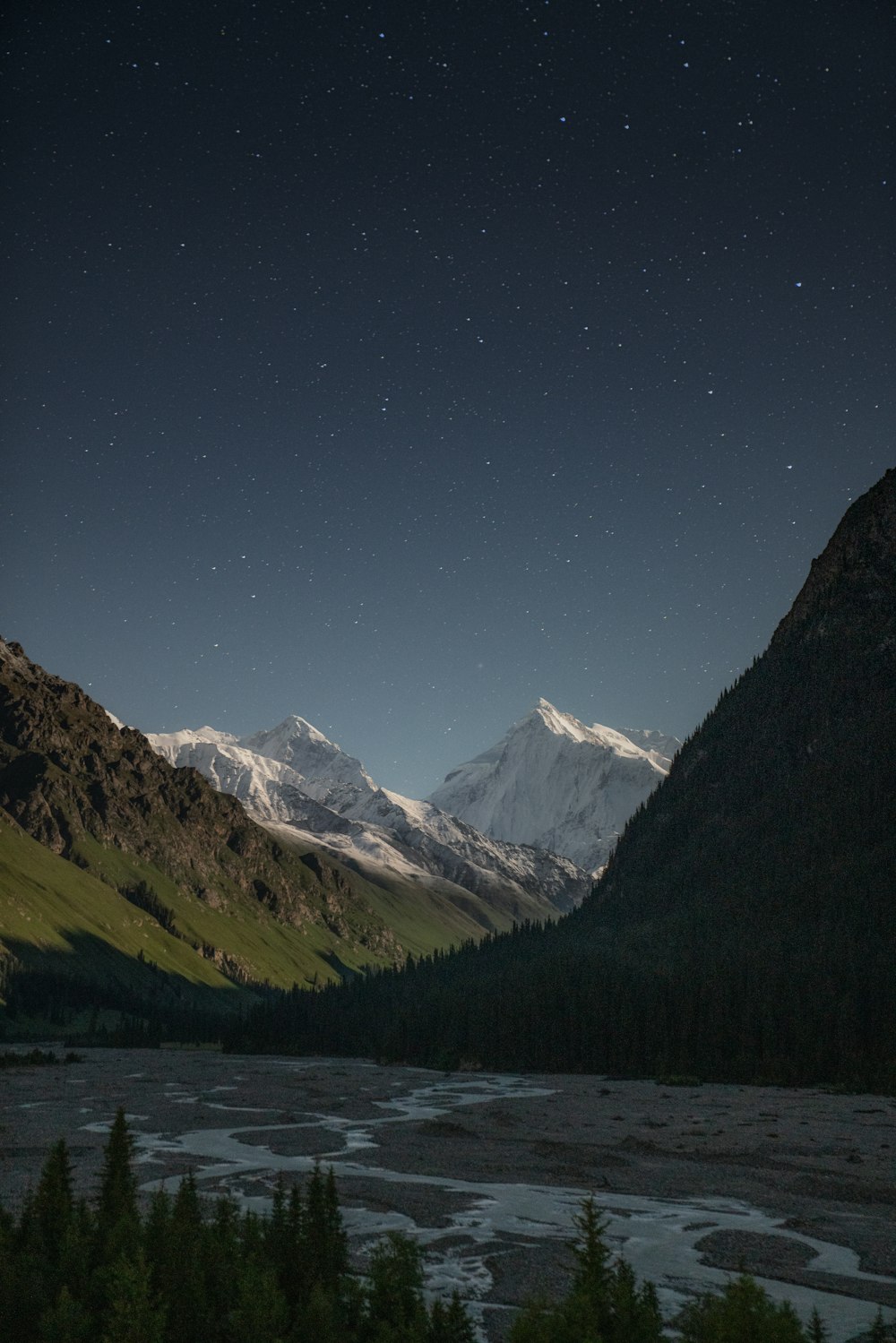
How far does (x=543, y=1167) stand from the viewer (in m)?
70.4

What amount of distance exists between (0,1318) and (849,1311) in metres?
29.9

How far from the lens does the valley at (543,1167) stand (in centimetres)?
4281

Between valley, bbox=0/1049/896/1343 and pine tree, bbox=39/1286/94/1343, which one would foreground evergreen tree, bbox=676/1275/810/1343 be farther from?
pine tree, bbox=39/1286/94/1343

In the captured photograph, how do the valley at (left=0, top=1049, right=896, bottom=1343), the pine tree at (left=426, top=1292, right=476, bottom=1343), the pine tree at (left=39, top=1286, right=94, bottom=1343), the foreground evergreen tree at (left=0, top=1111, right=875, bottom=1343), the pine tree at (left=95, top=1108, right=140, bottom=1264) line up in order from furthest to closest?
the valley at (left=0, top=1049, right=896, bottom=1343) → the pine tree at (left=95, top=1108, right=140, bottom=1264) → the pine tree at (left=39, top=1286, right=94, bottom=1343) → the pine tree at (left=426, top=1292, right=476, bottom=1343) → the foreground evergreen tree at (left=0, top=1111, right=875, bottom=1343)

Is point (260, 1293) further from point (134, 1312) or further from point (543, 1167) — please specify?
point (543, 1167)

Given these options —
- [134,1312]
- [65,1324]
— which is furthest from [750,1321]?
[65,1324]

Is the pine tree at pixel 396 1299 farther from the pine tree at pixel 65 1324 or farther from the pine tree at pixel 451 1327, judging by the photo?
the pine tree at pixel 65 1324

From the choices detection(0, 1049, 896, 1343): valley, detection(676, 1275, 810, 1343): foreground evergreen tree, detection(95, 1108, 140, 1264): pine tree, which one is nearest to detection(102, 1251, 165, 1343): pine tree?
detection(95, 1108, 140, 1264): pine tree

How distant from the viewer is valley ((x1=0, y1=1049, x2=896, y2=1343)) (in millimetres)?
42812

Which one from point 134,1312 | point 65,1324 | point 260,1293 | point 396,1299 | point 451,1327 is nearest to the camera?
point 451,1327

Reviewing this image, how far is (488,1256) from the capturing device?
4434 cm

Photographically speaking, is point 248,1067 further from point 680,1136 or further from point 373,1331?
point 373,1331

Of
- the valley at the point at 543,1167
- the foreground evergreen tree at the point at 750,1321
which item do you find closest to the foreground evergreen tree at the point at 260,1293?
the foreground evergreen tree at the point at 750,1321

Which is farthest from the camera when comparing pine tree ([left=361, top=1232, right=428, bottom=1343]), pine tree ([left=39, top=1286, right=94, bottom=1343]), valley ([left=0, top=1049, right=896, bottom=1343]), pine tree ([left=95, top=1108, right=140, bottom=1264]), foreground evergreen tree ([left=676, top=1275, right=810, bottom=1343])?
valley ([left=0, top=1049, right=896, bottom=1343])
